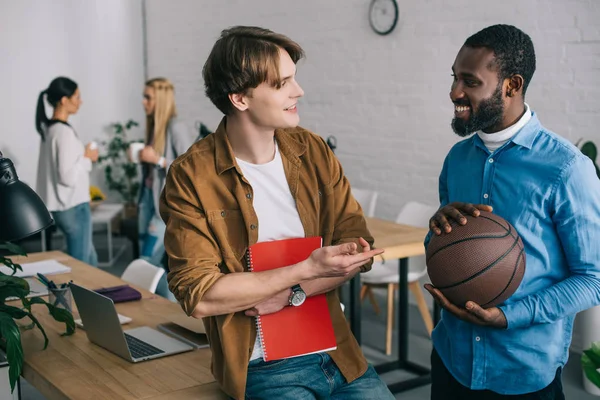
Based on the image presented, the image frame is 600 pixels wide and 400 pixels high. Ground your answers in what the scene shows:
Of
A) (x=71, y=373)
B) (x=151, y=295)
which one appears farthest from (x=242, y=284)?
(x=151, y=295)

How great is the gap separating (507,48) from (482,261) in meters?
0.46

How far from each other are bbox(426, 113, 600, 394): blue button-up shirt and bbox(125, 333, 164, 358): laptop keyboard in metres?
0.83

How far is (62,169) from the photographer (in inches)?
186

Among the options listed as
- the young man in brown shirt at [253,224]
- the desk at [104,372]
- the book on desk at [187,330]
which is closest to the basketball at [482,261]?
the young man in brown shirt at [253,224]

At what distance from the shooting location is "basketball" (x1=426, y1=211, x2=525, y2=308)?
1.58 meters

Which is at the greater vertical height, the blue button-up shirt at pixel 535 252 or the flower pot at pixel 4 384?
the blue button-up shirt at pixel 535 252

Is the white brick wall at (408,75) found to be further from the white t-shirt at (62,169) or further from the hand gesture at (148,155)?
the white t-shirt at (62,169)

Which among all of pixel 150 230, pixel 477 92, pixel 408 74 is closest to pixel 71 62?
pixel 150 230

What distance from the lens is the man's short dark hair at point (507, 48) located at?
1637mm

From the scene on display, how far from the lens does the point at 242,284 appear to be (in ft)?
5.36

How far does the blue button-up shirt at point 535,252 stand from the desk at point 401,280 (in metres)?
1.63

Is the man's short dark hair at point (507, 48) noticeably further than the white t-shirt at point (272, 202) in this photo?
No

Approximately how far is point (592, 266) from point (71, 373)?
1.31 metres

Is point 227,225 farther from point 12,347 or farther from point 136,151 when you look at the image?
point 136,151
